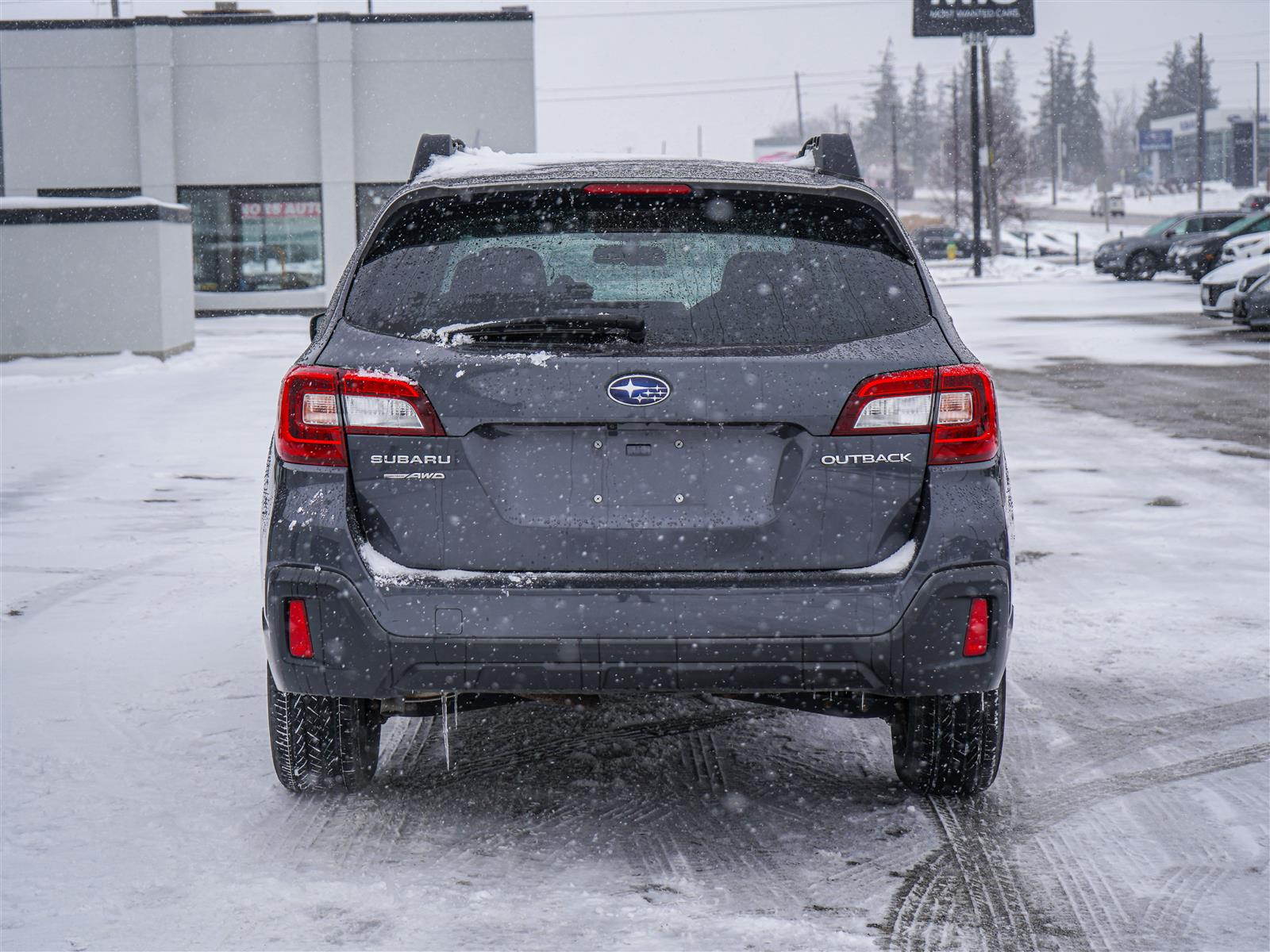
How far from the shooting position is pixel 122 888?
136 inches

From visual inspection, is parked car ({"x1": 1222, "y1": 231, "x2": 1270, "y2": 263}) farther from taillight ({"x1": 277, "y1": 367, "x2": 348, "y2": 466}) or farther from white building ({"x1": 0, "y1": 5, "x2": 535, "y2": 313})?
taillight ({"x1": 277, "y1": 367, "x2": 348, "y2": 466})

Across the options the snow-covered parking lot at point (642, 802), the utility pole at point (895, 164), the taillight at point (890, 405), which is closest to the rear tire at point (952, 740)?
the snow-covered parking lot at point (642, 802)

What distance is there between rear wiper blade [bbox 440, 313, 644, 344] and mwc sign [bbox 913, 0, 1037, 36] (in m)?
42.8

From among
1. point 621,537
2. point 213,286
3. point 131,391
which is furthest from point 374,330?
point 213,286

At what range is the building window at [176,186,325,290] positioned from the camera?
32.5 metres

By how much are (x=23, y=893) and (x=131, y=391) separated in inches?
533

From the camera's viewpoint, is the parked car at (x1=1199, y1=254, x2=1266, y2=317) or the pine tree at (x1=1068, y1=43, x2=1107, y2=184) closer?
the parked car at (x1=1199, y1=254, x2=1266, y2=317)

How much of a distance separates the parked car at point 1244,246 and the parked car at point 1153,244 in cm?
551

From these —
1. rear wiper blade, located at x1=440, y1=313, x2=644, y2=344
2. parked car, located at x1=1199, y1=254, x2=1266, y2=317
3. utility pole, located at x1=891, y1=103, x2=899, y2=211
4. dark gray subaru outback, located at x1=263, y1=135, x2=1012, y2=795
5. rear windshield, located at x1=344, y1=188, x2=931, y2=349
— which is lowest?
dark gray subaru outback, located at x1=263, y1=135, x2=1012, y2=795

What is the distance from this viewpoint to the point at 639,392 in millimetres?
3340

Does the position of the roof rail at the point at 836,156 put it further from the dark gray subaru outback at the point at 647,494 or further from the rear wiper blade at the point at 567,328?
the rear wiper blade at the point at 567,328

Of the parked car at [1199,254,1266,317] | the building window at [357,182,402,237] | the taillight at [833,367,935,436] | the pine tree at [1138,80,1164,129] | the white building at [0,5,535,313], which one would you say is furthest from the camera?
the pine tree at [1138,80,1164,129]

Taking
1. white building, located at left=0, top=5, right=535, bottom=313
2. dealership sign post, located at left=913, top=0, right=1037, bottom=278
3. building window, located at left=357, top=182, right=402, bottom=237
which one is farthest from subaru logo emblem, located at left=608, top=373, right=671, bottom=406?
dealership sign post, located at left=913, top=0, right=1037, bottom=278

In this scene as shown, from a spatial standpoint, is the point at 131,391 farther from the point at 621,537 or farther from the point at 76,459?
the point at 621,537
